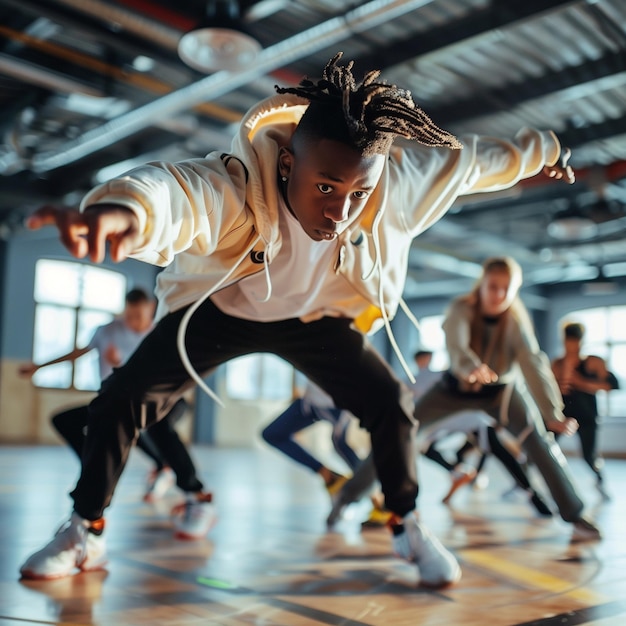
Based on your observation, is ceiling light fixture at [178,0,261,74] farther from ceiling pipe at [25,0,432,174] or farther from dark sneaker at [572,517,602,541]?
dark sneaker at [572,517,602,541]

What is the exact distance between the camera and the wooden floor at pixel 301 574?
1801 millimetres

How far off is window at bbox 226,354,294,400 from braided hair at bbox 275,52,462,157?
13401 mm

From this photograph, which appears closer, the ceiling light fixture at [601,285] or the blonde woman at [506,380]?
the blonde woman at [506,380]

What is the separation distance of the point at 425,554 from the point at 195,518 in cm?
120

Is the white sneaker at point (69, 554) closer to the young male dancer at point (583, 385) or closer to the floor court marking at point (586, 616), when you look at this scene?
the floor court marking at point (586, 616)

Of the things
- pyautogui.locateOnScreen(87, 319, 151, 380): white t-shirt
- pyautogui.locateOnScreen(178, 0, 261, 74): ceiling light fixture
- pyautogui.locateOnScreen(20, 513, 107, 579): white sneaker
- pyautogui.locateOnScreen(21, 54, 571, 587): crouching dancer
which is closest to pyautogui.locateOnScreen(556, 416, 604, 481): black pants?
pyautogui.locateOnScreen(87, 319, 151, 380): white t-shirt

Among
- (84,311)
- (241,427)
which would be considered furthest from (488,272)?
(241,427)

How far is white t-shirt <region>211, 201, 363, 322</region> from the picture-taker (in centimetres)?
204

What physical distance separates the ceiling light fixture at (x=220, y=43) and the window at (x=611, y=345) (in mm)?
12578

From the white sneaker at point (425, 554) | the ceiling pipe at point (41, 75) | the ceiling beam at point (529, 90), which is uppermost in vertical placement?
the ceiling beam at point (529, 90)

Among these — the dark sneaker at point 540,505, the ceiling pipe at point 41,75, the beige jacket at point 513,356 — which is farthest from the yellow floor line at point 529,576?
the ceiling pipe at point 41,75

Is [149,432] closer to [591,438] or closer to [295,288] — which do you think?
[295,288]

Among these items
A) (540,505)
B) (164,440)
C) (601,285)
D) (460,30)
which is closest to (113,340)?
(164,440)

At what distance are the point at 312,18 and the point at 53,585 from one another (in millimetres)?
4802
